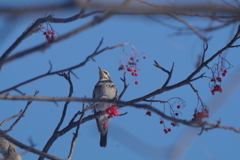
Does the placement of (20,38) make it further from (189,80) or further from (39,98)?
(189,80)

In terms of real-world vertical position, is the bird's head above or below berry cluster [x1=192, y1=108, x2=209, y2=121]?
above

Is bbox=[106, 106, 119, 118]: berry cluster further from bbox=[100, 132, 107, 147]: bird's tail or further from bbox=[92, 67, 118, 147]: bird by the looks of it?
bbox=[100, 132, 107, 147]: bird's tail

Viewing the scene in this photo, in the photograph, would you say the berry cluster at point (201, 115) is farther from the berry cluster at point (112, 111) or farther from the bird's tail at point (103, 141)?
the bird's tail at point (103, 141)

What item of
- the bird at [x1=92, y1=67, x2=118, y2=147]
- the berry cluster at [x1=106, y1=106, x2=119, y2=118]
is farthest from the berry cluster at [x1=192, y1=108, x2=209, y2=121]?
the bird at [x1=92, y1=67, x2=118, y2=147]

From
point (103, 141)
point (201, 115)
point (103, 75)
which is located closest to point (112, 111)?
point (201, 115)

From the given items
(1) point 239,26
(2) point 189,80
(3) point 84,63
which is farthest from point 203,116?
(3) point 84,63

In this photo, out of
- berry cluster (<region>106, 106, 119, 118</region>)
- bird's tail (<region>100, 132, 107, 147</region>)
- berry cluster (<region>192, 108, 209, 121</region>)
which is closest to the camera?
berry cluster (<region>192, 108, 209, 121</region>)

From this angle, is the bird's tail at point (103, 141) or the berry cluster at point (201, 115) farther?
the bird's tail at point (103, 141)

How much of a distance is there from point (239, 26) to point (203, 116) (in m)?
0.97

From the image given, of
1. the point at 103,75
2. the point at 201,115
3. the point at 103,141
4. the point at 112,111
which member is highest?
the point at 103,75

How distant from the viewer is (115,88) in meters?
8.00

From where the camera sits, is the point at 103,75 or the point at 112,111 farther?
the point at 103,75

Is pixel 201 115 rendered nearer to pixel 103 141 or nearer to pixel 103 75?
pixel 103 141

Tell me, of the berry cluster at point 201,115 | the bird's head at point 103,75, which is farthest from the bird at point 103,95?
the berry cluster at point 201,115
